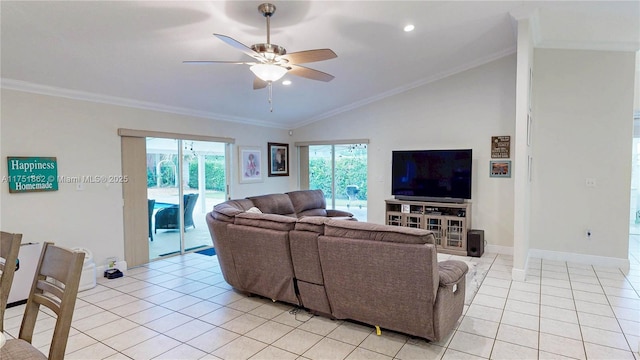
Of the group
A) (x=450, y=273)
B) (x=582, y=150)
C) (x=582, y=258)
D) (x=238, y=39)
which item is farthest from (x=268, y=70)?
(x=582, y=258)

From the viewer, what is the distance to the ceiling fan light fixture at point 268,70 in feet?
9.27

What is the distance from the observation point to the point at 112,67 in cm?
384

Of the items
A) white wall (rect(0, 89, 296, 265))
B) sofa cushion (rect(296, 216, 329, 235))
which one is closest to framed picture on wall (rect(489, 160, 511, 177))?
sofa cushion (rect(296, 216, 329, 235))

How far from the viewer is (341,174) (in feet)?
24.7

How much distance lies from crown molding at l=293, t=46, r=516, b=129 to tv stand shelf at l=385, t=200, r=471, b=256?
2058 millimetres

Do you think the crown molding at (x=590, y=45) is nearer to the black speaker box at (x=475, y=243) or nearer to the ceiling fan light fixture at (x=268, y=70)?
the black speaker box at (x=475, y=243)

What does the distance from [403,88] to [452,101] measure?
918 mm

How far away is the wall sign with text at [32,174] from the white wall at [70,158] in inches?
2.4

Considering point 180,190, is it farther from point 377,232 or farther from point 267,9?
point 377,232

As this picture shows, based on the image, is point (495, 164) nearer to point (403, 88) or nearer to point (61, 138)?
point (403, 88)

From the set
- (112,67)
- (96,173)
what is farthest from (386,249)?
(96,173)

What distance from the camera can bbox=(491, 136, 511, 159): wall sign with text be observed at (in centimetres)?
548

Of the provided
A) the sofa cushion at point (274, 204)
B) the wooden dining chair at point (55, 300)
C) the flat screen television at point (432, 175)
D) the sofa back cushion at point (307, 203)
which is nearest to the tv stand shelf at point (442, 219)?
the flat screen television at point (432, 175)

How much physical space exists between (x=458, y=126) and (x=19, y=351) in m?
6.01
